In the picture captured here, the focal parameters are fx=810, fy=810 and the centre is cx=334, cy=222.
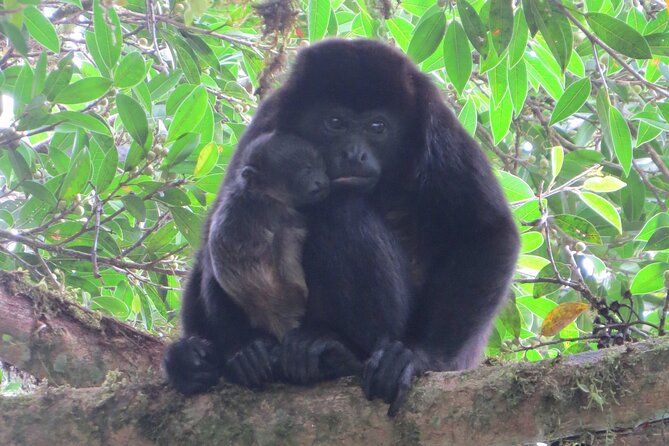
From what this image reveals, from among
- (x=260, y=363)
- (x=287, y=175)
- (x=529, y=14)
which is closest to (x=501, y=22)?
(x=529, y=14)

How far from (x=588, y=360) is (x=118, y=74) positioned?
2.26 metres

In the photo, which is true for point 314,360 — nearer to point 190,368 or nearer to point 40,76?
point 190,368

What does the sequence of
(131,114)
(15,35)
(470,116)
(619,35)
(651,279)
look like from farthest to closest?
(470,116)
(651,279)
(131,114)
(619,35)
(15,35)

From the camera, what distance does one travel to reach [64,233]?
A: 3738 mm

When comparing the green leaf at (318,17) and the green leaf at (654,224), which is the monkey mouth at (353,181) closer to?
the green leaf at (318,17)

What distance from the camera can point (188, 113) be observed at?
11.9 feet

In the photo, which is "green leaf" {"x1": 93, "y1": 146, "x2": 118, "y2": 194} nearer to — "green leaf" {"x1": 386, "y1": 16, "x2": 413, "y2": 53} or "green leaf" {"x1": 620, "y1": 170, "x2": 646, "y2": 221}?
"green leaf" {"x1": 386, "y1": 16, "x2": 413, "y2": 53}

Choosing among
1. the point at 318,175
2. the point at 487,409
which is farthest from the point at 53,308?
the point at 487,409

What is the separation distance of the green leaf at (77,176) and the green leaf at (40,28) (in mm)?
447

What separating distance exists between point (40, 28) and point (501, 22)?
1804 mm

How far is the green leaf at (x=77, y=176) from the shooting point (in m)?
3.33

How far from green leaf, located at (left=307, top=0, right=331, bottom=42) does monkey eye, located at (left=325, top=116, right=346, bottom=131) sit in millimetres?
447

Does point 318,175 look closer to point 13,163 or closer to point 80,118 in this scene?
point 80,118

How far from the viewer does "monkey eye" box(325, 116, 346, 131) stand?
345 cm
